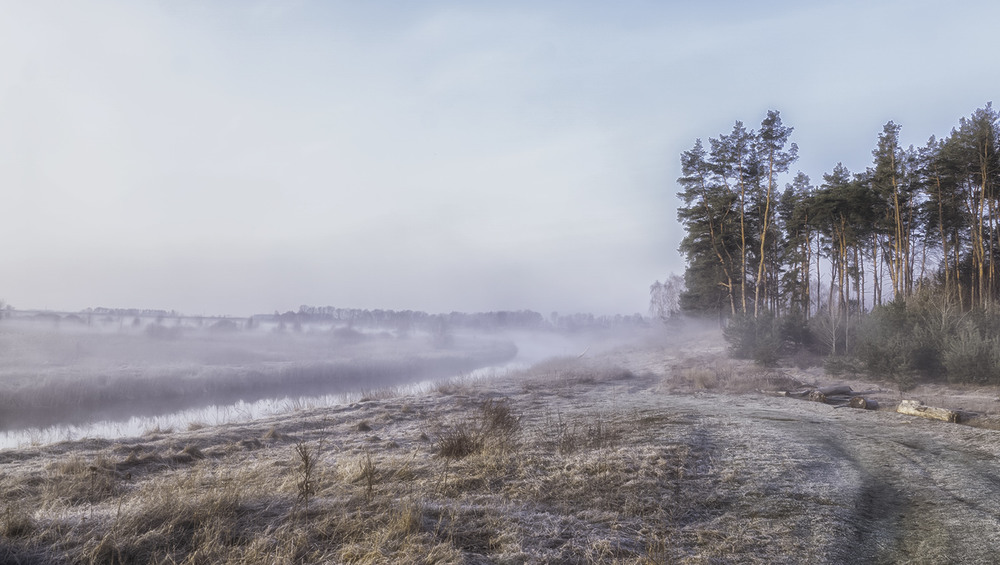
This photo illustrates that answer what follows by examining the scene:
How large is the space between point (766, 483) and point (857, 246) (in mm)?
35496

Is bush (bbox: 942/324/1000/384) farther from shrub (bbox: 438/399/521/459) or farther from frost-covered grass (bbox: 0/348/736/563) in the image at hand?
shrub (bbox: 438/399/521/459)

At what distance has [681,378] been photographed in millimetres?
22578

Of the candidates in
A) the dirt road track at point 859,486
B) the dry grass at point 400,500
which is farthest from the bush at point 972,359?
the dry grass at point 400,500

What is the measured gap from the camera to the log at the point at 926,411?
1163cm

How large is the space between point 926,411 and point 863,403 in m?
2.22

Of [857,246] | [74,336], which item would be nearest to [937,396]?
[857,246]

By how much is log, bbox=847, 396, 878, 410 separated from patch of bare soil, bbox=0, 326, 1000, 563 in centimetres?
110

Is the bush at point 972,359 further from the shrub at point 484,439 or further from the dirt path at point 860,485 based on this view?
the shrub at point 484,439

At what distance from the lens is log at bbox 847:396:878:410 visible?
14.5m

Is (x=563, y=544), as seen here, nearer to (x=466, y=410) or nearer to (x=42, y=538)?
(x=42, y=538)

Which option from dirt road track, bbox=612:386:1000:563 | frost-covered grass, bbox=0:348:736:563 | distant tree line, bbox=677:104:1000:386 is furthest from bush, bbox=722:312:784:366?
frost-covered grass, bbox=0:348:736:563

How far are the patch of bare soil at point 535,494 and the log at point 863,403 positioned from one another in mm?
1101

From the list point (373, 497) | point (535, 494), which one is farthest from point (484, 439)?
point (373, 497)

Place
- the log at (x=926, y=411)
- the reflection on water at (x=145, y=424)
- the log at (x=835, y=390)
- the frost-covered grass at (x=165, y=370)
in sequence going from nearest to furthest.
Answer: the log at (x=926, y=411) < the reflection on water at (x=145, y=424) < the log at (x=835, y=390) < the frost-covered grass at (x=165, y=370)
